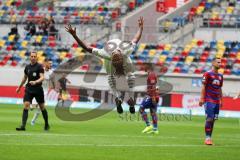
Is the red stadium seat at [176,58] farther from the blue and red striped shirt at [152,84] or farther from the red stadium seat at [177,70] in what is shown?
the blue and red striped shirt at [152,84]

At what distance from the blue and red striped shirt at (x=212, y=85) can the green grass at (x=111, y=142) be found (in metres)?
1.26

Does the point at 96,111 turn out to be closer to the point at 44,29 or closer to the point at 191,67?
the point at 191,67

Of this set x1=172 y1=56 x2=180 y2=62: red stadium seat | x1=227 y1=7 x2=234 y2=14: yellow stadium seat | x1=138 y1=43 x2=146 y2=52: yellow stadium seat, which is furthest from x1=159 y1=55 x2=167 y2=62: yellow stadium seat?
x1=227 y1=7 x2=234 y2=14: yellow stadium seat

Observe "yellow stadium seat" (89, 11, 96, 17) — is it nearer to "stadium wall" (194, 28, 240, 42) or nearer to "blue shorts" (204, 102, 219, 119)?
"stadium wall" (194, 28, 240, 42)

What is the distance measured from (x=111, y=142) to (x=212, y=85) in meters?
3.10

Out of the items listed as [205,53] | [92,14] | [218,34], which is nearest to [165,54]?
[205,53]

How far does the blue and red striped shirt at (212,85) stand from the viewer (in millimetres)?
21328

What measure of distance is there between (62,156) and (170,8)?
3774 centimetres

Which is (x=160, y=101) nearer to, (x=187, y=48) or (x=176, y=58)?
(x=176, y=58)

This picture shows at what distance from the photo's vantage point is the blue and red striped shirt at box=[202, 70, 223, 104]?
21.3 m

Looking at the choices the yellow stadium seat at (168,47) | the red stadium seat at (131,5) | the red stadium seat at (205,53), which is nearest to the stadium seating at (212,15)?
the yellow stadium seat at (168,47)

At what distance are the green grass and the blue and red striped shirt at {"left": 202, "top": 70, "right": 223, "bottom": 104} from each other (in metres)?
1.26

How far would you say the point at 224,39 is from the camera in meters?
49.7

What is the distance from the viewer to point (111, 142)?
2130 cm
